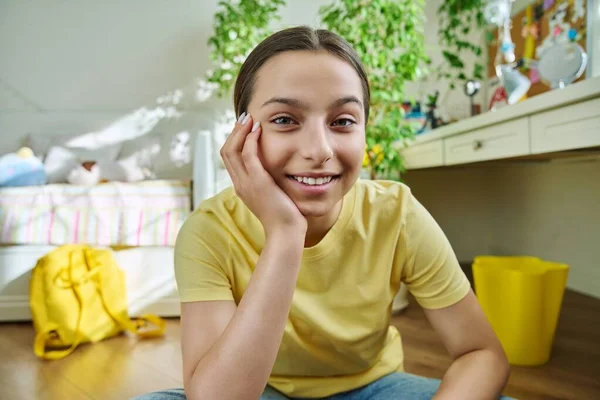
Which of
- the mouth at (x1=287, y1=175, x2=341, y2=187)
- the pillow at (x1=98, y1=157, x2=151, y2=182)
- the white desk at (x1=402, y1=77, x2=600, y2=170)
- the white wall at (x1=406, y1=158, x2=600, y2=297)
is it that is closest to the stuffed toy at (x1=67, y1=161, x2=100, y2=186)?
the pillow at (x1=98, y1=157, x2=151, y2=182)

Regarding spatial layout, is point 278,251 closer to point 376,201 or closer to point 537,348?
point 376,201

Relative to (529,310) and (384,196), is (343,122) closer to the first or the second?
(384,196)

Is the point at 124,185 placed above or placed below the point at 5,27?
below

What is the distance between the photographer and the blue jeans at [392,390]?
0.77 meters

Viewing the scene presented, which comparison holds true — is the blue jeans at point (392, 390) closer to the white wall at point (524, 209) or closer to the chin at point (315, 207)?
the chin at point (315, 207)

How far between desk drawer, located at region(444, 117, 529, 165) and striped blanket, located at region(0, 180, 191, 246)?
1.15 metres

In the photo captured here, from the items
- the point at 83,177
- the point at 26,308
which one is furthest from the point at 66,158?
the point at 26,308

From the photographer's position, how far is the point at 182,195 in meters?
2.25

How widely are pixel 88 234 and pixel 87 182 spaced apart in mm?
412

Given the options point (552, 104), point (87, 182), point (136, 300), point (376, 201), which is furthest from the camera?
point (87, 182)

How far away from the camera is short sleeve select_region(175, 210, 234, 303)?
75 cm

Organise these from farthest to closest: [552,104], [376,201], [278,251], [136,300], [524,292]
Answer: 1. [136,300]
2. [524,292]
3. [552,104]
4. [376,201]
5. [278,251]

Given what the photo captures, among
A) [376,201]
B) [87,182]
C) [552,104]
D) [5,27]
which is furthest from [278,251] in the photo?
[5,27]

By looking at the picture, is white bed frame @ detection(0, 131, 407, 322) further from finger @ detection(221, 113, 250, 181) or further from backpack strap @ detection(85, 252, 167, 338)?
finger @ detection(221, 113, 250, 181)
